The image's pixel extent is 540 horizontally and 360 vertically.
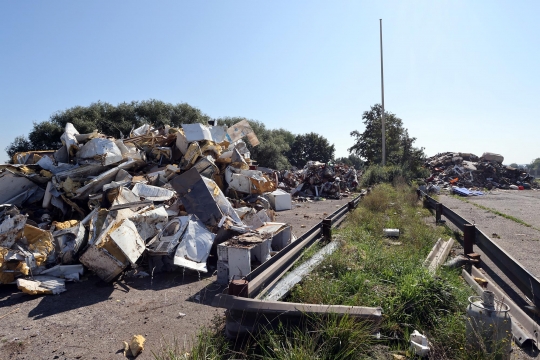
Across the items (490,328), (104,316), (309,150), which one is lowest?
(104,316)

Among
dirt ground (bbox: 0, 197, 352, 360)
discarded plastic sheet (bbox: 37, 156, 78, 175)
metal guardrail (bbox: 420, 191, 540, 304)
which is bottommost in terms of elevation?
dirt ground (bbox: 0, 197, 352, 360)

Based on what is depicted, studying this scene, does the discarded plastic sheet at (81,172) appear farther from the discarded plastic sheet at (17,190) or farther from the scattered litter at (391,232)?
the scattered litter at (391,232)

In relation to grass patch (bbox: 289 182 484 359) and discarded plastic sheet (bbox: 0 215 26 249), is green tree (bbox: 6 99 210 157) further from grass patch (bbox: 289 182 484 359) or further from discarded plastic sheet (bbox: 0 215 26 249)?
grass patch (bbox: 289 182 484 359)

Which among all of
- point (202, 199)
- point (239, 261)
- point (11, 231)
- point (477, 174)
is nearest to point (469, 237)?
point (239, 261)

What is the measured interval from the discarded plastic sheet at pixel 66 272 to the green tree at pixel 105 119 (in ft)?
63.1

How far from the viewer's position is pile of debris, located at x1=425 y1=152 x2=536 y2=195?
23750 millimetres

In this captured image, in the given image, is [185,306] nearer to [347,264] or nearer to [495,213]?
[347,264]

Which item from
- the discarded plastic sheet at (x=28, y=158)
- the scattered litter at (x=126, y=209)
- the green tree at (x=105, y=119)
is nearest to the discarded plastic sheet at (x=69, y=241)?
the scattered litter at (x=126, y=209)

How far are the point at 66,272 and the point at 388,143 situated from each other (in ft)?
88.4

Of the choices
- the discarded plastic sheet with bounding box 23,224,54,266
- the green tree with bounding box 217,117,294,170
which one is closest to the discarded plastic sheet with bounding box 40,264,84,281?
the discarded plastic sheet with bounding box 23,224,54,266

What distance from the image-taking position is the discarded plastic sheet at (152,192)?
6.29 metres

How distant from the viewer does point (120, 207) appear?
17.9 ft

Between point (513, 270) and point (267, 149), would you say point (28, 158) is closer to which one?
point (513, 270)

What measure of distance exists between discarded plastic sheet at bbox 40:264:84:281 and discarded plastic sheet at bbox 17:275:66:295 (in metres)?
0.14
